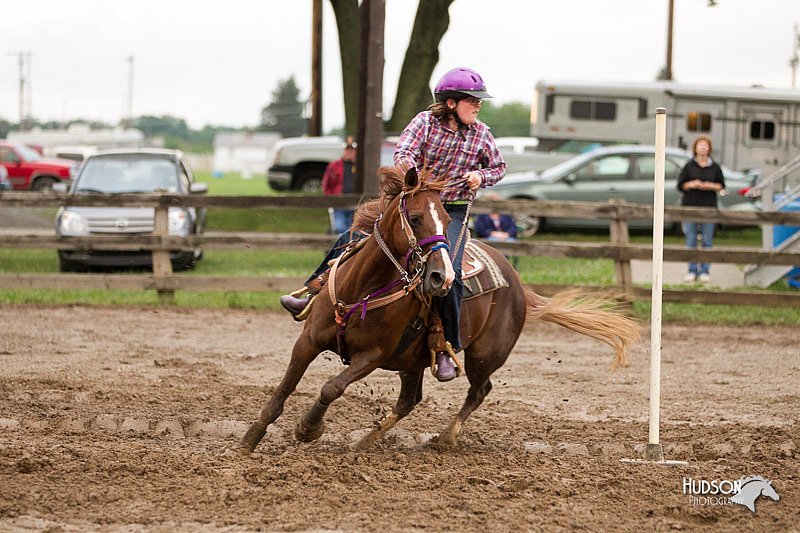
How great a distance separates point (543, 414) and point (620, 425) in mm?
628

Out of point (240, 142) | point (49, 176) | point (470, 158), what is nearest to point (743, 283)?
point (470, 158)

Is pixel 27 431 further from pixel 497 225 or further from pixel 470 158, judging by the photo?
pixel 497 225

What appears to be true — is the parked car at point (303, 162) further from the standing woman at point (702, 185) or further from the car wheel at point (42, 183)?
the car wheel at point (42, 183)

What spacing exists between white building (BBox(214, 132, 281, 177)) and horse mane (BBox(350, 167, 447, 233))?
9499 centimetres

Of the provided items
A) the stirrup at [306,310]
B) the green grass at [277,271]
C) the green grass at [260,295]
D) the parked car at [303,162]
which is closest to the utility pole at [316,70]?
the parked car at [303,162]

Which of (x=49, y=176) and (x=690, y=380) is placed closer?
(x=690, y=380)

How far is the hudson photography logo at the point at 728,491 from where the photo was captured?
17.4 feet

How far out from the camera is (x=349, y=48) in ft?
68.5

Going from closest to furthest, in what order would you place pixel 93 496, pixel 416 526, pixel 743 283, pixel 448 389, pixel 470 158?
pixel 416 526 → pixel 93 496 → pixel 470 158 → pixel 448 389 → pixel 743 283

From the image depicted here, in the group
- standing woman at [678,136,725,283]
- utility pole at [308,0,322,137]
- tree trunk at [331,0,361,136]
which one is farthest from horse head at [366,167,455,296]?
utility pole at [308,0,322,137]

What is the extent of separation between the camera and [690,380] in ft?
30.6

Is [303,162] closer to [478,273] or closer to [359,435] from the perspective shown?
[359,435]

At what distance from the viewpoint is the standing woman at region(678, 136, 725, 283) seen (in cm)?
1469

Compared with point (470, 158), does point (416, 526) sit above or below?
below
